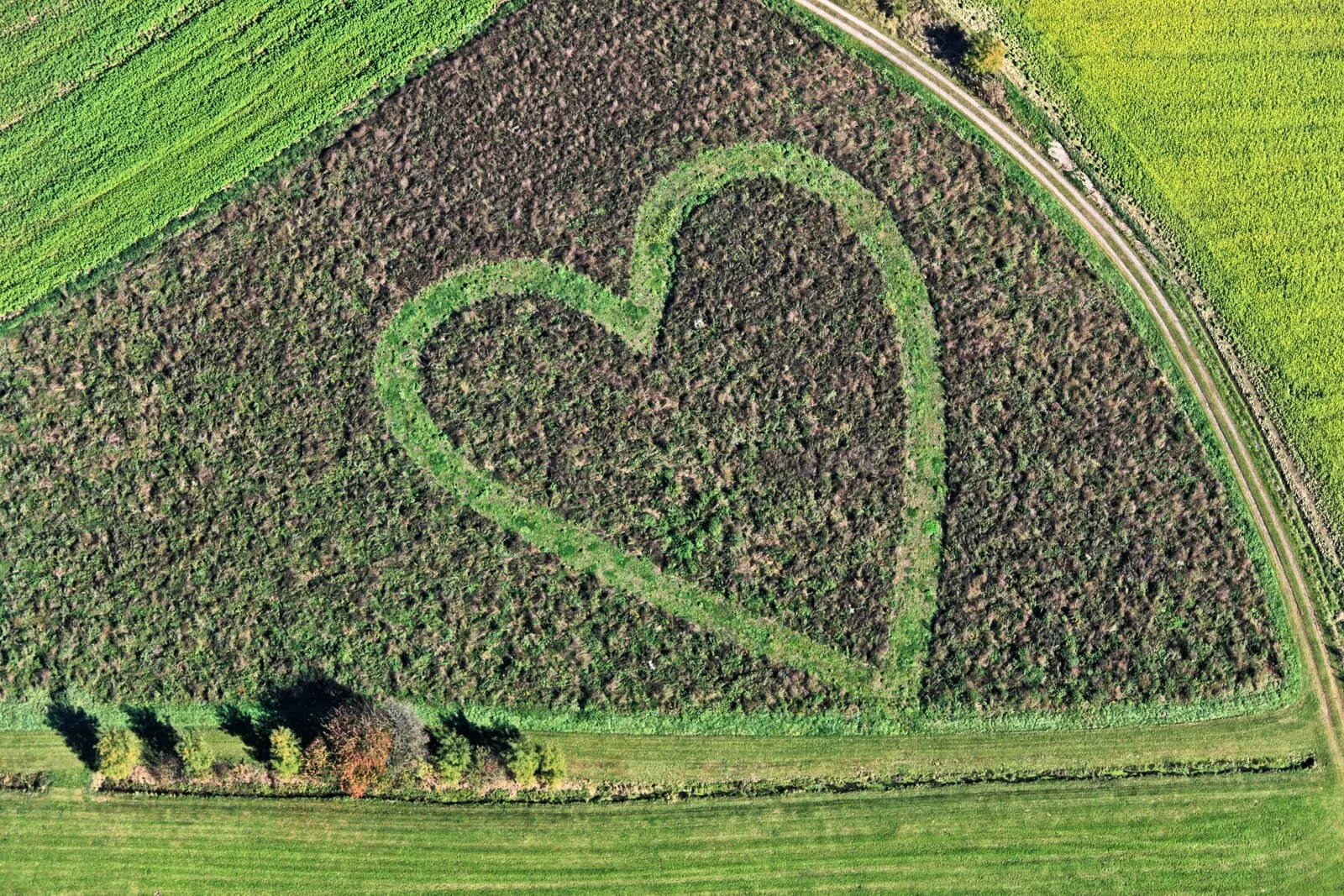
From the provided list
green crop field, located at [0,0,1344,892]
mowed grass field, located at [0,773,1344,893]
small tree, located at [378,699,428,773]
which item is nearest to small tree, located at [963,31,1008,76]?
green crop field, located at [0,0,1344,892]

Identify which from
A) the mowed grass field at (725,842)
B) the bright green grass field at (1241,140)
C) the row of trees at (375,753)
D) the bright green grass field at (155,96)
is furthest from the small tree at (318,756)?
the bright green grass field at (1241,140)

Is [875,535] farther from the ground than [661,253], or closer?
closer

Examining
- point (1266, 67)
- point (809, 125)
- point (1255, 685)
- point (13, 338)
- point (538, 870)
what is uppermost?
point (1266, 67)

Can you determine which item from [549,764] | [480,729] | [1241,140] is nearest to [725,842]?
[549,764]

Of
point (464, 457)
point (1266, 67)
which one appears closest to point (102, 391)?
point (464, 457)

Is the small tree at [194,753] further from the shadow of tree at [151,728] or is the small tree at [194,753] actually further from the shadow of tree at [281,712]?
the shadow of tree at [281,712]

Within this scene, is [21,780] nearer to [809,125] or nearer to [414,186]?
[414,186]

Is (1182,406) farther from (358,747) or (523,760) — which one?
(358,747)
